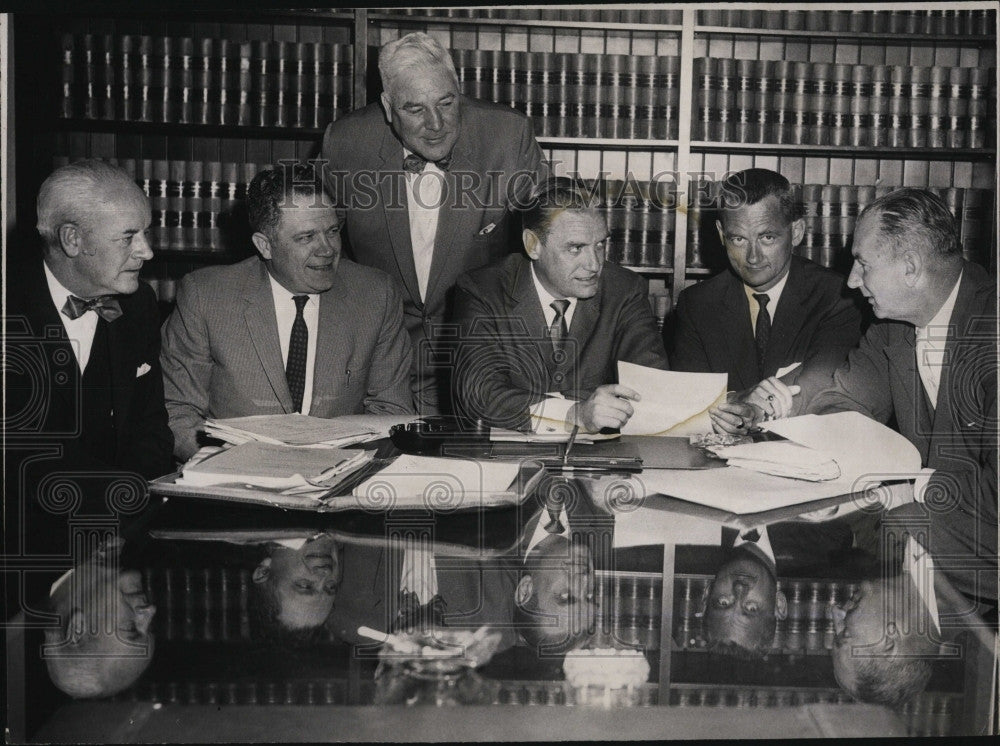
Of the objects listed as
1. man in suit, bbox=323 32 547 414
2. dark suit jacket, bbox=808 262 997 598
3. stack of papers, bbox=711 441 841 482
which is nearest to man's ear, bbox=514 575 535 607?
stack of papers, bbox=711 441 841 482

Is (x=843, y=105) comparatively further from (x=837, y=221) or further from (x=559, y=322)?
(x=559, y=322)

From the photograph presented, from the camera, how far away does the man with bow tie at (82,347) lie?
2123mm

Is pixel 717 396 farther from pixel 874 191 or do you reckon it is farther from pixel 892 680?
pixel 874 191

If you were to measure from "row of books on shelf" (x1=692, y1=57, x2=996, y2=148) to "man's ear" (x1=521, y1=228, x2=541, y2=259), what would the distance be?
1.53m

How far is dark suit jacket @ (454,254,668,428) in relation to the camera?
2.75m

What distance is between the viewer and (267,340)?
8.53 ft

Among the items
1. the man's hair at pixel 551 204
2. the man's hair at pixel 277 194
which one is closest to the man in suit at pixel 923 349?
the man's hair at pixel 551 204

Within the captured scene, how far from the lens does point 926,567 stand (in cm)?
141

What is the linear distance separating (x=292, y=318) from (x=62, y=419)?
0.71m

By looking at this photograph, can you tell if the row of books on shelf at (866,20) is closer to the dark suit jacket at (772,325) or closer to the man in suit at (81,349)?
the dark suit jacket at (772,325)

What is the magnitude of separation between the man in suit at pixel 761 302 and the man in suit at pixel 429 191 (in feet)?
2.19

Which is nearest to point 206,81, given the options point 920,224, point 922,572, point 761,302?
point 761,302

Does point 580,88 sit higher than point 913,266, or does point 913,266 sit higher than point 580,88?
point 580,88

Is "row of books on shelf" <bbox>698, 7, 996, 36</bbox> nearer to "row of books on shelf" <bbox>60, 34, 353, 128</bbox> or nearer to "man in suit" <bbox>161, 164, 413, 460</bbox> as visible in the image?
"row of books on shelf" <bbox>60, 34, 353, 128</bbox>
